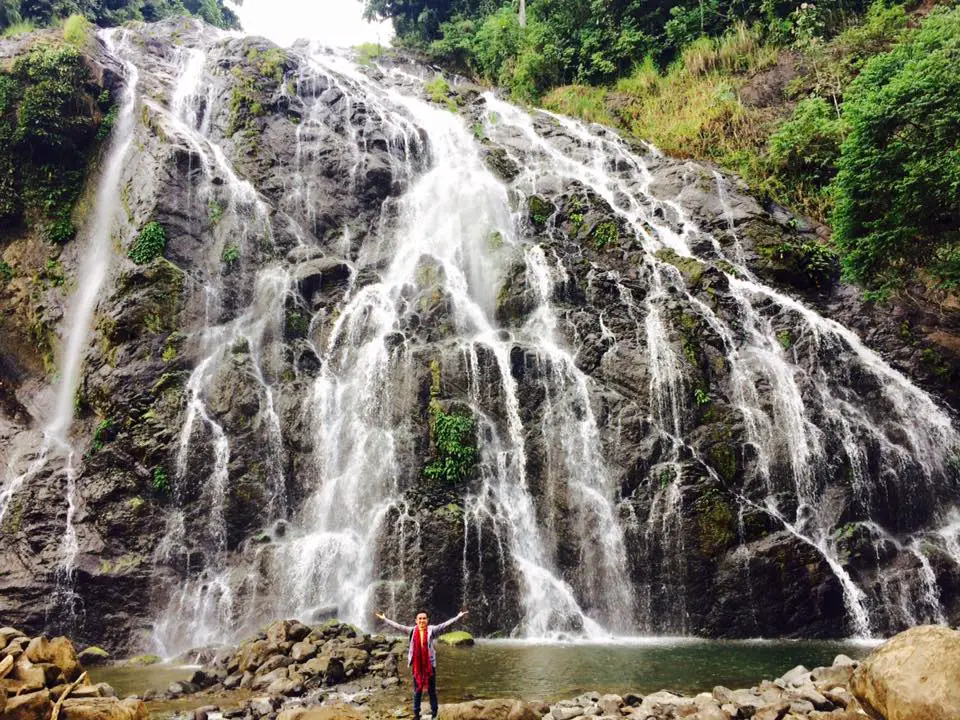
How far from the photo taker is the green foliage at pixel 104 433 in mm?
16672

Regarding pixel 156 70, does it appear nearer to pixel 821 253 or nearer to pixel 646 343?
pixel 646 343

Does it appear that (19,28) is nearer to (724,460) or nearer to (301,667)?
(301,667)

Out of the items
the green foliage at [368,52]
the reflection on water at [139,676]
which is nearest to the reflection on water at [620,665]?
the reflection on water at [139,676]

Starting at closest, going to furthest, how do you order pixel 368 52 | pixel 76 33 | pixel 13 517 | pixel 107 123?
Result: pixel 13 517
pixel 107 123
pixel 76 33
pixel 368 52

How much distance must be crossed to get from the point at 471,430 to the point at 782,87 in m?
23.3

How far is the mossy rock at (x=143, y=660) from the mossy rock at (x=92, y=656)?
1.69 ft

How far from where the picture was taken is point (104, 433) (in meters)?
16.8

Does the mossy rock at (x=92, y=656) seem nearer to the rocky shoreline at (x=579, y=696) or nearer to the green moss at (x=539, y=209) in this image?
the rocky shoreline at (x=579, y=696)

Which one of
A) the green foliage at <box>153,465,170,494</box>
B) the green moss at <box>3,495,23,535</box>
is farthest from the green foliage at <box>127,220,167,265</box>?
the green moss at <box>3,495,23,535</box>

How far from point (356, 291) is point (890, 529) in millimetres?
15412

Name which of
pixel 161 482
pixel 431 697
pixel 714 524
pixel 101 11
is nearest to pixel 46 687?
pixel 431 697

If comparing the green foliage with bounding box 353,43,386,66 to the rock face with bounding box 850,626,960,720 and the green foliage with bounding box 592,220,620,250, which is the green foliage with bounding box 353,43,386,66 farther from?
the rock face with bounding box 850,626,960,720

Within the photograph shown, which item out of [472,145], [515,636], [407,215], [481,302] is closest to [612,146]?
[472,145]

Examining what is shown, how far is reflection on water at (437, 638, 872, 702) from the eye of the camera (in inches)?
372
